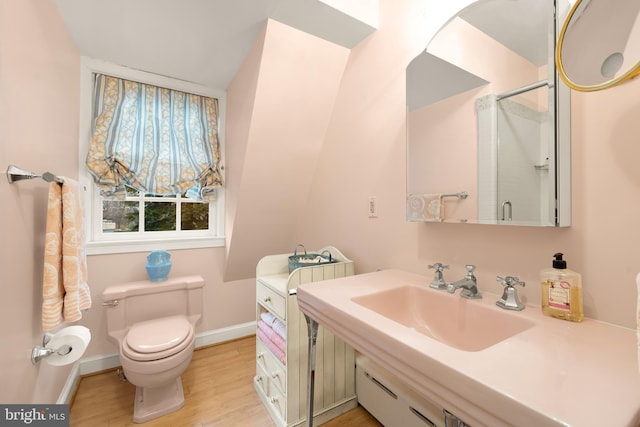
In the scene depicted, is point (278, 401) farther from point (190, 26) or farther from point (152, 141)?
point (190, 26)

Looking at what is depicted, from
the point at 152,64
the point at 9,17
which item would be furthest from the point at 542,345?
the point at 152,64

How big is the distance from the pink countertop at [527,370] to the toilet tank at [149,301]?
1.62m

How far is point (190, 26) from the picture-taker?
4.99 feet

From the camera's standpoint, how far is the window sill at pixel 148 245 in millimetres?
1951

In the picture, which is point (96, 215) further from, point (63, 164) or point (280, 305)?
point (280, 305)

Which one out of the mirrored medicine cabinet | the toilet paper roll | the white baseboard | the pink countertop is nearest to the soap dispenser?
the pink countertop

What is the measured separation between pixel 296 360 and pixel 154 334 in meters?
0.90

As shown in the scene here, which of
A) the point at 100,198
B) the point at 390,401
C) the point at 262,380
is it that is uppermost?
the point at 100,198

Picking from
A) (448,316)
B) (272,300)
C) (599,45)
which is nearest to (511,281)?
(448,316)

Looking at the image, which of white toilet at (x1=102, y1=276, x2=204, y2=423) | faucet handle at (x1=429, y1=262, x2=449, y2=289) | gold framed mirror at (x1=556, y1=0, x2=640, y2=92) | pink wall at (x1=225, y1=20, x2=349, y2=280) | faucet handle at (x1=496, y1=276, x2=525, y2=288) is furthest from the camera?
pink wall at (x1=225, y1=20, x2=349, y2=280)

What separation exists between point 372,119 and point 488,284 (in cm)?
105

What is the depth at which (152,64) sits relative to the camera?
1943 mm

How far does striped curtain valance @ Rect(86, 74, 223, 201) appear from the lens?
194 cm

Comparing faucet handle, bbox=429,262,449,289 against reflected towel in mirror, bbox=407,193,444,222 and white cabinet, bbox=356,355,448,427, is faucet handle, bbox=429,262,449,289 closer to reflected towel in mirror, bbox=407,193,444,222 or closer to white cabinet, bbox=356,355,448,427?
reflected towel in mirror, bbox=407,193,444,222
